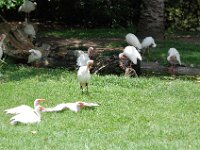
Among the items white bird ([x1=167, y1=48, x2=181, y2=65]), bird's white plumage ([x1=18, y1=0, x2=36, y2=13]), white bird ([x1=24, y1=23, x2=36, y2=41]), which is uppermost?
bird's white plumage ([x1=18, y1=0, x2=36, y2=13])

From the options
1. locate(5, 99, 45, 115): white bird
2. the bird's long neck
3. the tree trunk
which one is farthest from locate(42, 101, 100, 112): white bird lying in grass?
the tree trunk

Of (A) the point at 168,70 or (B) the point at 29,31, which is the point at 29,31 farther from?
(A) the point at 168,70

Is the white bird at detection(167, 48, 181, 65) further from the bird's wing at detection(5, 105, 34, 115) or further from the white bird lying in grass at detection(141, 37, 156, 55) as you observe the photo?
the bird's wing at detection(5, 105, 34, 115)

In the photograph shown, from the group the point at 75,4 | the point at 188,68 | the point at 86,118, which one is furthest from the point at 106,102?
the point at 75,4

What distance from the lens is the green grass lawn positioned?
6441mm

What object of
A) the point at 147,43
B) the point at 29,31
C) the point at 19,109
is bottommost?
the point at 19,109

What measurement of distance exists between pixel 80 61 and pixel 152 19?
5.23 m

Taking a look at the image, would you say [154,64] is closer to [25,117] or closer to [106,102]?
[106,102]

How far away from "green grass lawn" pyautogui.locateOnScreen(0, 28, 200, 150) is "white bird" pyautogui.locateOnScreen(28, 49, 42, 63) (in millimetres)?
476

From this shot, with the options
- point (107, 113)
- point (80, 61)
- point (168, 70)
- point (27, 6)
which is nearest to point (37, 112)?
point (107, 113)

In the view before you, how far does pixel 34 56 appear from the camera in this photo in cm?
1188

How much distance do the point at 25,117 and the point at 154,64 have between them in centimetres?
579

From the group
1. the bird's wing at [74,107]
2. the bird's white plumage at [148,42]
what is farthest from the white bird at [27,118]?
the bird's white plumage at [148,42]

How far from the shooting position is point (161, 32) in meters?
16.1
